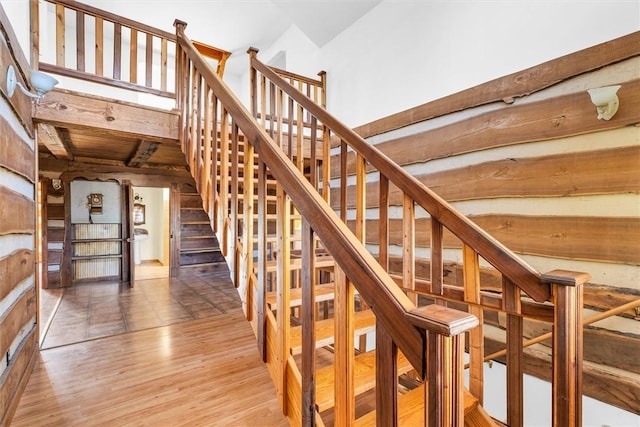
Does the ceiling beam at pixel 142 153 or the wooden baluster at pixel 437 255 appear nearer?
the wooden baluster at pixel 437 255

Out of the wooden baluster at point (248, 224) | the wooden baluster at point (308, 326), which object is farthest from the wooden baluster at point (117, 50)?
the wooden baluster at point (308, 326)

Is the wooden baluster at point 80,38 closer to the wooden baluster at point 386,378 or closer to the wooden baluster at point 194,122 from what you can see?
the wooden baluster at point 194,122

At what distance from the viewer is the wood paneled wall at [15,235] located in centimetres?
152

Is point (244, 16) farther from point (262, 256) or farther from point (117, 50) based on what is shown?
point (262, 256)

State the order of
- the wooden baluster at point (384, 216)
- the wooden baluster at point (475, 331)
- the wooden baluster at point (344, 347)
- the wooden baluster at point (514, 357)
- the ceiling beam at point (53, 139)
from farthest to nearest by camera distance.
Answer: the ceiling beam at point (53, 139) → the wooden baluster at point (384, 216) → the wooden baluster at point (475, 331) → the wooden baluster at point (514, 357) → the wooden baluster at point (344, 347)

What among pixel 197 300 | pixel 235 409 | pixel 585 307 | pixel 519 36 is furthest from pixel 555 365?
pixel 197 300

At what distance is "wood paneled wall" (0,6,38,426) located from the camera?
5.00 feet

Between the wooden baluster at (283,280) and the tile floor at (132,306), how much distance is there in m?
2.38

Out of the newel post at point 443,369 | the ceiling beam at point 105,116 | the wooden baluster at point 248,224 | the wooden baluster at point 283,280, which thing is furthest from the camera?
the ceiling beam at point 105,116

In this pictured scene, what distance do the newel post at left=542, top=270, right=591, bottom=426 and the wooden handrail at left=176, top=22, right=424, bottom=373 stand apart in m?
0.82

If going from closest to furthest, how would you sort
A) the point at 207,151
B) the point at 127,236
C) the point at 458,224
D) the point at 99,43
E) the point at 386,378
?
the point at 386,378 → the point at 458,224 → the point at 207,151 → the point at 99,43 → the point at 127,236

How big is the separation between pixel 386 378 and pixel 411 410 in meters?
0.77

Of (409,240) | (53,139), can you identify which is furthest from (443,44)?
(53,139)

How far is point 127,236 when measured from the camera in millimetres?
5125
